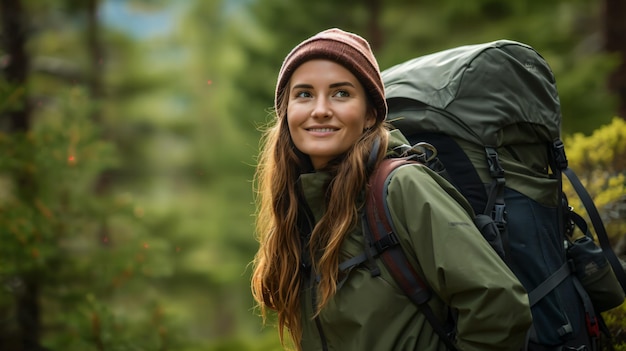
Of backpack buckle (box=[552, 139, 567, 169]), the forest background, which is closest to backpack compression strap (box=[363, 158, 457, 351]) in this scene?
backpack buckle (box=[552, 139, 567, 169])

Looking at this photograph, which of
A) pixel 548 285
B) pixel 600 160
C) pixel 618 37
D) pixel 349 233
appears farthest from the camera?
pixel 618 37

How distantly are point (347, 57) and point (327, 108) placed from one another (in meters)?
0.22

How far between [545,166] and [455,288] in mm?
939

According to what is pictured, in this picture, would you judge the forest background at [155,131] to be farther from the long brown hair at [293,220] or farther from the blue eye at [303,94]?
the blue eye at [303,94]

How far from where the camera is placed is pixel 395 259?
2.24 metres

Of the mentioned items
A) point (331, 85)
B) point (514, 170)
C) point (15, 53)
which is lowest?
point (514, 170)

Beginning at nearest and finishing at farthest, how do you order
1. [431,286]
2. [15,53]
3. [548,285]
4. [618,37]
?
1. [431,286]
2. [548,285]
3. [15,53]
4. [618,37]

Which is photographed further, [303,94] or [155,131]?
[155,131]

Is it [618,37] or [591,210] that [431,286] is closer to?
[591,210]

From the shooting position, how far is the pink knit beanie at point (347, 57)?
2450 millimetres

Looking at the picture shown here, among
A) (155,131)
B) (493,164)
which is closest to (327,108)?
(493,164)

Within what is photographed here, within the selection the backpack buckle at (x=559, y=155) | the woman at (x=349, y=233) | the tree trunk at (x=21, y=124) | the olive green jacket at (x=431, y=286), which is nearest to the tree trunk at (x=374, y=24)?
the tree trunk at (x=21, y=124)

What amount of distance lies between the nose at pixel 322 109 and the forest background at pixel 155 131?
46.3 inches

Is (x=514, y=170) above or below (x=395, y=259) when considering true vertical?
above
